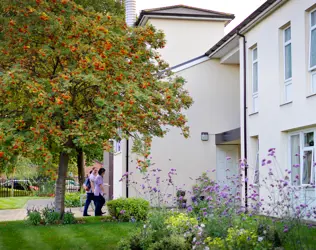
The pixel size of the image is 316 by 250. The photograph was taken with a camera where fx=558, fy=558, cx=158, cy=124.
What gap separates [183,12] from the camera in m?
24.7

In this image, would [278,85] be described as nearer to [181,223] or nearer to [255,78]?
[255,78]

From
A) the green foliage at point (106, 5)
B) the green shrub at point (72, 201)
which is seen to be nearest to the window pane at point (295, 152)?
the green foliage at point (106, 5)

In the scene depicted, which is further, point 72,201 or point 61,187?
point 72,201

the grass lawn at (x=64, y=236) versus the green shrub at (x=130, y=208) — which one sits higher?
the green shrub at (x=130, y=208)

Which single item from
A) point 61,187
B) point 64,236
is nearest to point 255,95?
point 61,187

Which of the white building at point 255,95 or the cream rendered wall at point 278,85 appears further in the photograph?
the white building at point 255,95

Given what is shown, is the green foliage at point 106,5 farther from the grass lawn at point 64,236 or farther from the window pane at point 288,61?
the grass lawn at point 64,236

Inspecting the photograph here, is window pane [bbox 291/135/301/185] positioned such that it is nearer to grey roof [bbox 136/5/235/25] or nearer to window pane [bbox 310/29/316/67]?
window pane [bbox 310/29/316/67]

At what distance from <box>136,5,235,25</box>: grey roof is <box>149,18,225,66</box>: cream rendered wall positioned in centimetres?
30

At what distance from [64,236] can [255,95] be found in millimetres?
8494

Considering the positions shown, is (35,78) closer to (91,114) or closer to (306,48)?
(91,114)

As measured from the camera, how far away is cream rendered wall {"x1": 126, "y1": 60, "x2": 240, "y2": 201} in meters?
23.0

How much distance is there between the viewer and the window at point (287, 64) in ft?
51.5

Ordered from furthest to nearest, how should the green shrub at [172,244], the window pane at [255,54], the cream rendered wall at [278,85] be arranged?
1. the window pane at [255,54]
2. the cream rendered wall at [278,85]
3. the green shrub at [172,244]
